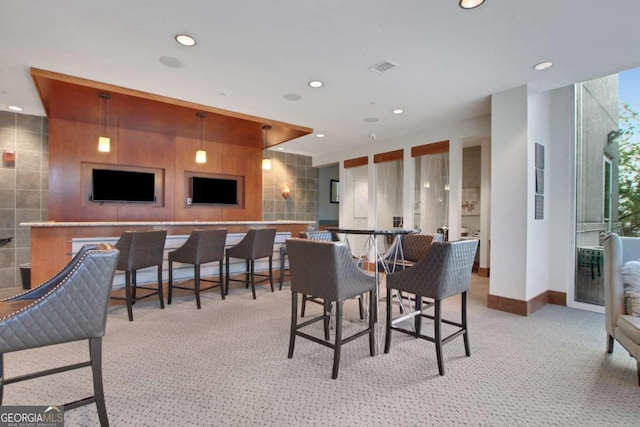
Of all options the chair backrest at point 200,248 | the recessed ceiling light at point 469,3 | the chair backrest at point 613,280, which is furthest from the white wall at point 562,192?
the chair backrest at point 200,248

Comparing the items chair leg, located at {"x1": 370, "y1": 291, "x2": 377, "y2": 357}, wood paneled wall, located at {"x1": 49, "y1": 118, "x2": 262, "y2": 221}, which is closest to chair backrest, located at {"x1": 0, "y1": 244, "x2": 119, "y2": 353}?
chair leg, located at {"x1": 370, "y1": 291, "x2": 377, "y2": 357}

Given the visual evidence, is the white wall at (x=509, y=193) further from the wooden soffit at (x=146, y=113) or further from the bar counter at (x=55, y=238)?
the bar counter at (x=55, y=238)

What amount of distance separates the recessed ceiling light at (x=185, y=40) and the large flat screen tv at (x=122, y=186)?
3.47 meters

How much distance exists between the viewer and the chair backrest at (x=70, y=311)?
4.59ft

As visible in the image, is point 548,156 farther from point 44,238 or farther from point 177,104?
point 44,238

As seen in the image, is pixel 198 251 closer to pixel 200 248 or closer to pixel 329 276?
pixel 200 248

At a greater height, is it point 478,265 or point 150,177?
point 150,177

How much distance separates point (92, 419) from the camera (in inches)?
67.4

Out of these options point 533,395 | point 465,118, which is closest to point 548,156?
point 465,118

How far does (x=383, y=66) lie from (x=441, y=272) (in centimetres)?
209

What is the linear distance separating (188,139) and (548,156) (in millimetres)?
5759

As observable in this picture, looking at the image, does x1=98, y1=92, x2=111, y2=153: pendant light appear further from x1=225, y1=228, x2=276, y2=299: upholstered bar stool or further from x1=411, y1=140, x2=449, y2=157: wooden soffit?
x1=411, y1=140, x2=449, y2=157: wooden soffit

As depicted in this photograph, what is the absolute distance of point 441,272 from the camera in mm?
2189

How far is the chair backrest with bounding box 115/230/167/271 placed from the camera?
320 cm
